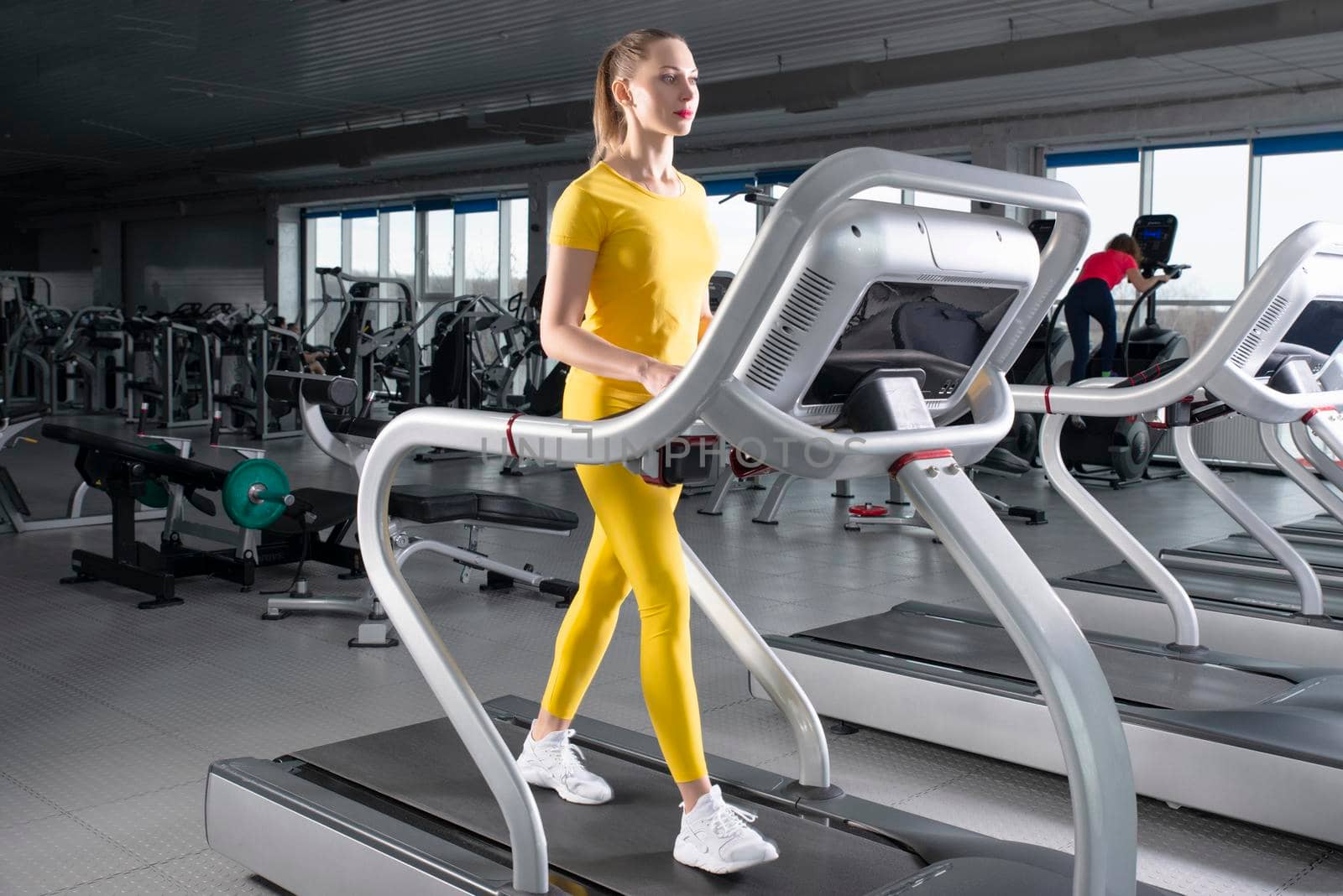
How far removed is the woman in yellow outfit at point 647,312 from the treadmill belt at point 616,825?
61 mm

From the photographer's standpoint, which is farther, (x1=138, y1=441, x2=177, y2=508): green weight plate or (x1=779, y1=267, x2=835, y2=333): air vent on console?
(x1=138, y1=441, x2=177, y2=508): green weight plate

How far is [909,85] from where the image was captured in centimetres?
821

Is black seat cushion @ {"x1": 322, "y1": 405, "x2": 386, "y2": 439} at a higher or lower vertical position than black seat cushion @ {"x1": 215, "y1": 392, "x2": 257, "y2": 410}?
higher

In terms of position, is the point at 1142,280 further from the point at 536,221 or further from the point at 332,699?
the point at 536,221

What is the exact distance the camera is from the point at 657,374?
1.60 metres

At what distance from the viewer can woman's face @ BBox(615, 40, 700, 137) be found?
1860 millimetres

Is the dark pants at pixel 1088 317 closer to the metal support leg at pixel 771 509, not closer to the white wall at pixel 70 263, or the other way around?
the metal support leg at pixel 771 509

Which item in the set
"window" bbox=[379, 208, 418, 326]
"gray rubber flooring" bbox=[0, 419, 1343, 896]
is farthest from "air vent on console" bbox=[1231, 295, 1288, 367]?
"window" bbox=[379, 208, 418, 326]

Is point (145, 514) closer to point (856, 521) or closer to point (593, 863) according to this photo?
point (856, 521)

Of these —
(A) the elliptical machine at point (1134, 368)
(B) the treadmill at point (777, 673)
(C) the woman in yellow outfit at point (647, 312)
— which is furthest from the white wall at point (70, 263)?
(C) the woman in yellow outfit at point (647, 312)

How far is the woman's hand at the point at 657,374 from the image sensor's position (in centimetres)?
158

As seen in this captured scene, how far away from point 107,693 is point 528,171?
36.2 ft

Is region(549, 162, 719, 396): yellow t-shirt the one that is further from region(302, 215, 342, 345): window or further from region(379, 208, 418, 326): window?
region(302, 215, 342, 345): window

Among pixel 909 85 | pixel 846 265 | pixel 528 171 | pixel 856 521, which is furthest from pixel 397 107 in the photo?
pixel 846 265
